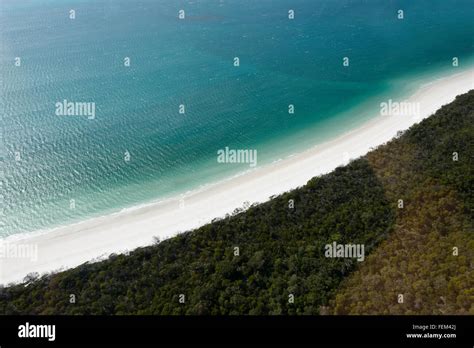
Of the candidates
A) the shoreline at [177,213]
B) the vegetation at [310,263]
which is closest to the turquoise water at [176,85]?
the shoreline at [177,213]

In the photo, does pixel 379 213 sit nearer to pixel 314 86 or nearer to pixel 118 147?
pixel 118 147

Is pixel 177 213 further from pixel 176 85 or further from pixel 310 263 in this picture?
pixel 176 85

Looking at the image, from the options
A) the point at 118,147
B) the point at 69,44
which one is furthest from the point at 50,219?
the point at 69,44

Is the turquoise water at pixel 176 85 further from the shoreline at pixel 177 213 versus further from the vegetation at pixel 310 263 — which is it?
the vegetation at pixel 310 263

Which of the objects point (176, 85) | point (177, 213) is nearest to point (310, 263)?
point (177, 213)

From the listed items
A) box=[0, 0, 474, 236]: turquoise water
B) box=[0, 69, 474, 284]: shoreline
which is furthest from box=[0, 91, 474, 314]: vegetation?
box=[0, 0, 474, 236]: turquoise water

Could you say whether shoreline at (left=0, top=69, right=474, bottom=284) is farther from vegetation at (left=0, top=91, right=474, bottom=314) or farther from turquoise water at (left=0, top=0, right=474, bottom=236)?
vegetation at (left=0, top=91, right=474, bottom=314)
